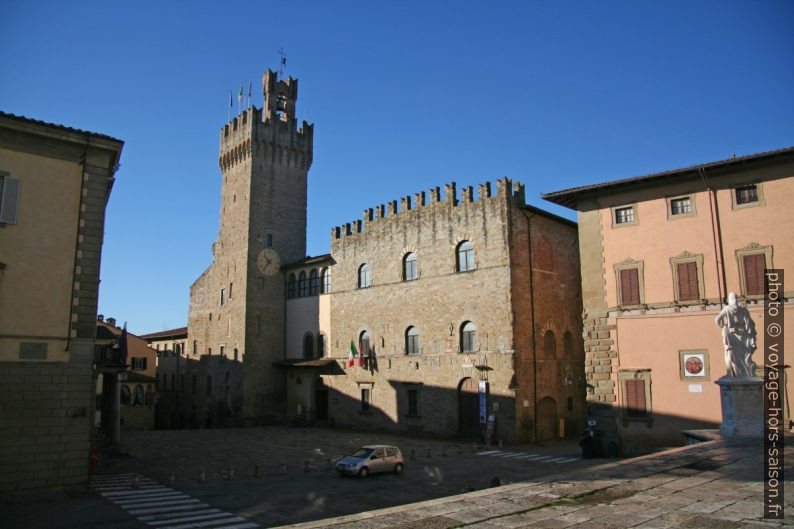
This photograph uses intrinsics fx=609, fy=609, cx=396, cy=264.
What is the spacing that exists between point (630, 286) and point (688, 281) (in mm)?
2118

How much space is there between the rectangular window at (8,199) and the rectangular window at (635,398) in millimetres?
21252

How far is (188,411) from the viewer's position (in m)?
47.2

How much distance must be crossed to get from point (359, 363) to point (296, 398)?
23.3ft

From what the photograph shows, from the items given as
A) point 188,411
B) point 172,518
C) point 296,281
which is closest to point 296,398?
point 296,281

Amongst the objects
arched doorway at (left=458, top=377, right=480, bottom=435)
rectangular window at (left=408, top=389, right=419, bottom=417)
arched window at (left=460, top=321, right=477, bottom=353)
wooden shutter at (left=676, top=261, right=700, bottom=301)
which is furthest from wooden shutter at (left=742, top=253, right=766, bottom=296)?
rectangular window at (left=408, top=389, right=419, bottom=417)

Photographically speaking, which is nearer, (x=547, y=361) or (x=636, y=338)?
(x=636, y=338)

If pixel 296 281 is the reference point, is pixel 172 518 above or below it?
below

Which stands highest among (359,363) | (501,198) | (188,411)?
(501,198)

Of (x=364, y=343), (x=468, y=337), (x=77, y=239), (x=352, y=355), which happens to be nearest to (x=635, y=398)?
(x=468, y=337)

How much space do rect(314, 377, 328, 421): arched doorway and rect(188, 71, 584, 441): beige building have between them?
0.25ft

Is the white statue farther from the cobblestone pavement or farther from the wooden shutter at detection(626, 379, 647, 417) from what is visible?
the wooden shutter at detection(626, 379, 647, 417)

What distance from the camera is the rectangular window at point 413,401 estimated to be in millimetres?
32781

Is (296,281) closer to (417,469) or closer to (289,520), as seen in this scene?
(417,469)

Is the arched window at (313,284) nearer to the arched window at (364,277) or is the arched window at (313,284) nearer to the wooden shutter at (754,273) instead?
the arched window at (364,277)
